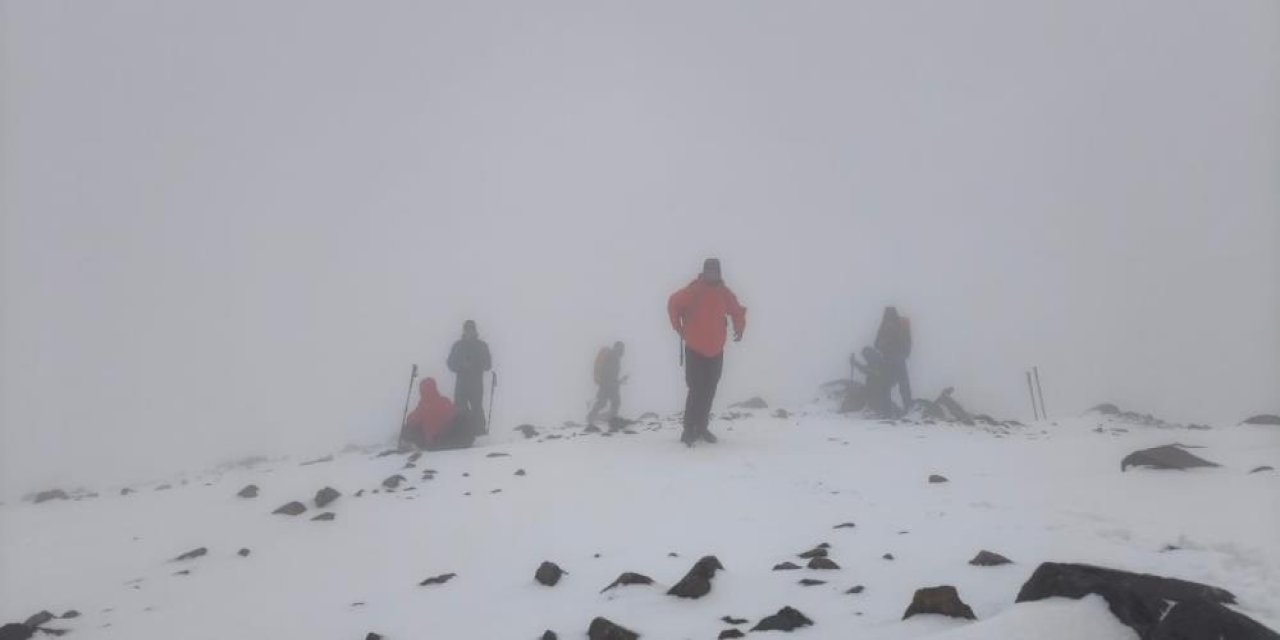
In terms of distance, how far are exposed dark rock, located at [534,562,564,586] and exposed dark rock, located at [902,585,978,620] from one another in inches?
108

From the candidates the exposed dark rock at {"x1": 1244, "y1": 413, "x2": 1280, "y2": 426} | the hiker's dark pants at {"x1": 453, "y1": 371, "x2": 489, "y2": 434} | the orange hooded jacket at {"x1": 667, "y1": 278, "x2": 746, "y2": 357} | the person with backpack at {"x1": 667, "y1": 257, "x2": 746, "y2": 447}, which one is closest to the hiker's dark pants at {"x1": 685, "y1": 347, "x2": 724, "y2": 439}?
the person with backpack at {"x1": 667, "y1": 257, "x2": 746, "y2": 447}

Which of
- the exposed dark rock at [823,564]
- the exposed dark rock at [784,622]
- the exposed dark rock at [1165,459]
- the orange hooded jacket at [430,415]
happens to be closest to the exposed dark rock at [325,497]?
the orange hooded jacket at [430,415]

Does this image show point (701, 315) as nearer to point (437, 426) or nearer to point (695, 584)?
point (437, 426)

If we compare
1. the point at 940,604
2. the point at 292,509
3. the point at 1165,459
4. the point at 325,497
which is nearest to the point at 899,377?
the point at 1165,459

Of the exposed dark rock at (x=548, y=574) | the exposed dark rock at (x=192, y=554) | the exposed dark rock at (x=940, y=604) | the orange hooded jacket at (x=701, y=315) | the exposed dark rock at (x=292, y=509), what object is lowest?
the exposed dark rock at (x=192, y=554)

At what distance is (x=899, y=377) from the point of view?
65.2ft

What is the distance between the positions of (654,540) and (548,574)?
1.42 m

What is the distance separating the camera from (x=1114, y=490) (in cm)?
752

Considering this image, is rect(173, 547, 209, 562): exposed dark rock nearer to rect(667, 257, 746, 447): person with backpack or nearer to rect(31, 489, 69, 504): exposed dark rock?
rect(667, 257, 746, 447): person with backpack

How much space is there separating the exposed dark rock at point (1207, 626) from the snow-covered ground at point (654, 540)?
0.87ft

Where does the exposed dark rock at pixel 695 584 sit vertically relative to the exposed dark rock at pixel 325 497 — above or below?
above

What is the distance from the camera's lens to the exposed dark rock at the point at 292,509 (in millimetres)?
9438

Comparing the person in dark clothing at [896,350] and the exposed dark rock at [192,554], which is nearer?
the exposed dark rock at [192,554]

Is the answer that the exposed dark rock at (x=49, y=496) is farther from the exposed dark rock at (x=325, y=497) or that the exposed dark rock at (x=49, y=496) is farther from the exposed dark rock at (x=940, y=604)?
the exposed dark rock at (x=940, y=604)
